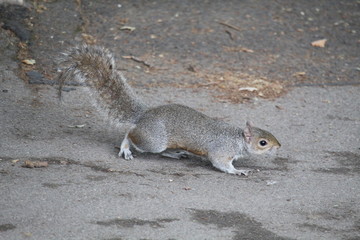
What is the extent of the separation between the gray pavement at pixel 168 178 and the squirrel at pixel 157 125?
0.47 ft

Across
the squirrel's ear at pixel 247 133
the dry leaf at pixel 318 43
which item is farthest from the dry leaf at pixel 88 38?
the squirrel's ear at pixel 247 133

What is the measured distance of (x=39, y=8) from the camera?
7.76 metres

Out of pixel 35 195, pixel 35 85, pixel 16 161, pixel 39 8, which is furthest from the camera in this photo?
pixel 39 8

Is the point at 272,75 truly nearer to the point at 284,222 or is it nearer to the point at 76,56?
the point at 76,56

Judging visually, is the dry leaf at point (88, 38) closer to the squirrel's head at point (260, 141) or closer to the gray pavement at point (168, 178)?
the gray pavement at point (168, 178)

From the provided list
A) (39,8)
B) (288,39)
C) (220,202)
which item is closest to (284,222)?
(220,202)

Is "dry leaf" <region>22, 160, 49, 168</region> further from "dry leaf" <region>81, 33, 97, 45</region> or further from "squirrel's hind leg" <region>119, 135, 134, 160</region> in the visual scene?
"dry leaf" <region>81, 33, 97, 45</region>

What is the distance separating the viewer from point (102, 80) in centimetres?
511

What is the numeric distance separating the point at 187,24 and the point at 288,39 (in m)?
1.24

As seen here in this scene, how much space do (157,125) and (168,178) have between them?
51 centimetres

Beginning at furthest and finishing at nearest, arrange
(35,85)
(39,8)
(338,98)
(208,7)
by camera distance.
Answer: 1. (208,7)
2. (39,8)
3. (338,98)
4. (35,85)

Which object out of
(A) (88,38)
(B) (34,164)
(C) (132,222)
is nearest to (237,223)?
(C) (132,222)

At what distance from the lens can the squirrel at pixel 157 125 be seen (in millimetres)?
5016

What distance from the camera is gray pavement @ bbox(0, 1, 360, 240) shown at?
3.89 m
